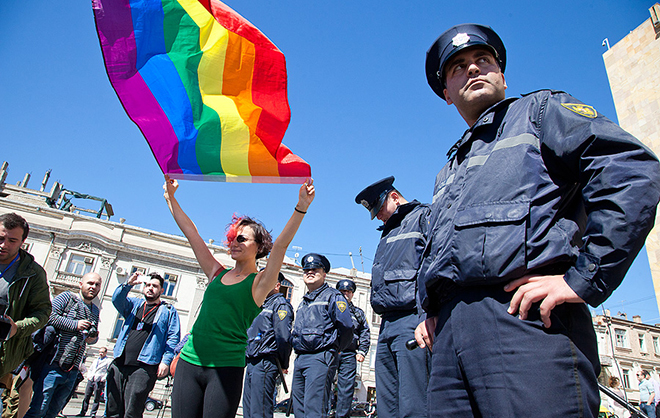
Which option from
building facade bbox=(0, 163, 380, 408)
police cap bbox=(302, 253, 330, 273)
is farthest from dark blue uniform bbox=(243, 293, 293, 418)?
building facade bbox=(0, 163, 380, 408)

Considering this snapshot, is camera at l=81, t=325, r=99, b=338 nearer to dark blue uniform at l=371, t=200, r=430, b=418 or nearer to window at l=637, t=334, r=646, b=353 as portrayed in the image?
dark blue uniform at l=371, t=200, r=430, b=418

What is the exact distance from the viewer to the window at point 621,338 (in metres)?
43.1

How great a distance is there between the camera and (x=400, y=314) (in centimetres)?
423

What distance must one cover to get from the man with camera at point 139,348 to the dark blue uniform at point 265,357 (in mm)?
1241

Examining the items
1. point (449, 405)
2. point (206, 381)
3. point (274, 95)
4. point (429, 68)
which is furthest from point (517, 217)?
point (274, 95)

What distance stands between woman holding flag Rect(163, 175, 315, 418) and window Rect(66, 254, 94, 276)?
34.0 m

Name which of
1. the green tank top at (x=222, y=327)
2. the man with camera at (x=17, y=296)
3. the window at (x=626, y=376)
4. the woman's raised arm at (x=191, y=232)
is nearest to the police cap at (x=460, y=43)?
the green tank top at (x=222, y=327)

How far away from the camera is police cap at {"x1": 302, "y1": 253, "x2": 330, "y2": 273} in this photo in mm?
7090

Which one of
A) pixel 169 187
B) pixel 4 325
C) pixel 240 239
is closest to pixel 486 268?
pixel 240 239

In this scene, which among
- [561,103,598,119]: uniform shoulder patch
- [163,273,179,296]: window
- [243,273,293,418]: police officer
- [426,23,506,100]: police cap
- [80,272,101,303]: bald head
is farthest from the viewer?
[163,273,179,296]: window

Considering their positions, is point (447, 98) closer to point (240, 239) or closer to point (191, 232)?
point (240, 239)

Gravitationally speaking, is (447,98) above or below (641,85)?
below

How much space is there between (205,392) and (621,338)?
5279 centimetres

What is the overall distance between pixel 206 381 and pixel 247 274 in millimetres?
893
